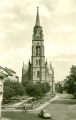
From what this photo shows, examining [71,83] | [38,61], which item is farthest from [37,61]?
[71,83]

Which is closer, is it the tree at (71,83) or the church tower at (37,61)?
the tree at (71,83)

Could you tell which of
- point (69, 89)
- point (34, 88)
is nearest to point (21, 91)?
point (34, 88)

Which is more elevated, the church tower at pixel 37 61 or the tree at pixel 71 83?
the church tower at pixel 37 61

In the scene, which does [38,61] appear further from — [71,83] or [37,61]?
[71,83]

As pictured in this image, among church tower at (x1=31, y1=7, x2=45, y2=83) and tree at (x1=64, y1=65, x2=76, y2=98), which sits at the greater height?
church tower at (x1=31, y1=7, x2=45, y2=83)

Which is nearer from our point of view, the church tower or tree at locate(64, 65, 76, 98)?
tree at locate(64, 65, 76, 98)

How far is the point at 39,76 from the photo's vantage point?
127625 millimetres

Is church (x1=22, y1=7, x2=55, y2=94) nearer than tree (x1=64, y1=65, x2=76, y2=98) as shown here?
No

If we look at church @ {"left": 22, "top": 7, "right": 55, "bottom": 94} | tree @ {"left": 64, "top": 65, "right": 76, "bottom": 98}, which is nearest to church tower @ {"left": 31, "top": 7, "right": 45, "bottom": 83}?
church @ {"left": 22, "top": 7, "right": 55, "bottom": 94}

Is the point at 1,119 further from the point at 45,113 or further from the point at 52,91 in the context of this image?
the point at 52,91

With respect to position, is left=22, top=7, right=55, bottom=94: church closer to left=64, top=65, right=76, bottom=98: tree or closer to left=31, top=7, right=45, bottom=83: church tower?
left=31, top=7, right=45, bottom=83: church tower

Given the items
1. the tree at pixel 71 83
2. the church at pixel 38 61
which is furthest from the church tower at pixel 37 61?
the tree at pixel 71 83

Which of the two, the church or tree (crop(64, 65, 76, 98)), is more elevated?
the church

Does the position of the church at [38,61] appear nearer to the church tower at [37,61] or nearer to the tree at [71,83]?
the church tower at [37,61]
